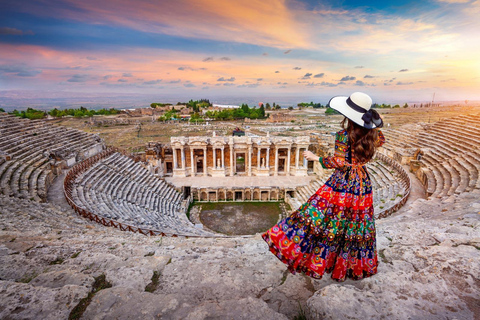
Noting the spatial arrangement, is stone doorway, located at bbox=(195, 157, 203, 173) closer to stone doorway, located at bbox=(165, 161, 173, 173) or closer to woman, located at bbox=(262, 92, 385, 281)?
stone doorway, located at bbox=(165, 161, 173, 173)

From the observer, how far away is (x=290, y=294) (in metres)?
3.52

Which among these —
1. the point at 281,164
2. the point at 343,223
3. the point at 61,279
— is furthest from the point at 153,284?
the point at 281,164

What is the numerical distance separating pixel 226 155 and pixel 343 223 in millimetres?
26196

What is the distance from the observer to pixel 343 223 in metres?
3.81

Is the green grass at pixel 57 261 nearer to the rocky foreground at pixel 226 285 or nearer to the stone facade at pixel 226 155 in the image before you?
the rocky foreground at pixel 226 285

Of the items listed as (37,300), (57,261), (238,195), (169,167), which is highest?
(37,300)

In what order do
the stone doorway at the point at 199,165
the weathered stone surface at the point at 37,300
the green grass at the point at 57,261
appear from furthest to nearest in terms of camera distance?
1. the stone doorway at the point at 199,165
2. the green grass at the point at 57,261
3. the weathered stone surface at the point at 37,300

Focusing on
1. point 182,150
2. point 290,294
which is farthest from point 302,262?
point 182,150

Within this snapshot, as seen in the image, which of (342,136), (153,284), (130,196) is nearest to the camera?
(153,284)

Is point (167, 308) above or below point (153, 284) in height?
above

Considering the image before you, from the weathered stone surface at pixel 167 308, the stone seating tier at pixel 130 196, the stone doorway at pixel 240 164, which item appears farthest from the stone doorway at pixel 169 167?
the weathered stone surface at pixel 167 308

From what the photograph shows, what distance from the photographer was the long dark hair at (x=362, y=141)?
362 centimetres

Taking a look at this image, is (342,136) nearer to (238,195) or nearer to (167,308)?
(167,308)

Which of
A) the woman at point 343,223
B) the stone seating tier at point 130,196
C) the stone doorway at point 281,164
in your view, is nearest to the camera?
the woman at point 343,223
